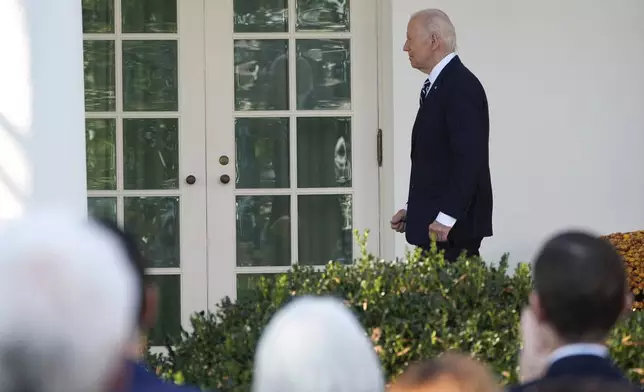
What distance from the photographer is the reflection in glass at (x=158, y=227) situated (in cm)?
720

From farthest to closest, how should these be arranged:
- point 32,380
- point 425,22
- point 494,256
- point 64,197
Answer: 1. point 494,256
2. point 425,22
3. point 64,197
4. point 32,380

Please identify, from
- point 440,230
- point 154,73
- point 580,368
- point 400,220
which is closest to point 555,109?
point 400,220

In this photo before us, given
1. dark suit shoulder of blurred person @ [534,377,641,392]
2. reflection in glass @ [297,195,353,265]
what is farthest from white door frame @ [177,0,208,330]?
dark suit shoulder of blurred person @ [534,377,641,392]

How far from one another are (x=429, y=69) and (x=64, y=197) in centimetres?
192

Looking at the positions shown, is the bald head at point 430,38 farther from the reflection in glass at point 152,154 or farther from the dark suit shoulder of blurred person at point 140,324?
the dark suit shoulder of blurred person at point 140,324

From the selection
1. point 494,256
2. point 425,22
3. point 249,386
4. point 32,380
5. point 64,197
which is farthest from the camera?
point 494,256

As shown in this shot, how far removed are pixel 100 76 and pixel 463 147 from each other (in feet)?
9.27

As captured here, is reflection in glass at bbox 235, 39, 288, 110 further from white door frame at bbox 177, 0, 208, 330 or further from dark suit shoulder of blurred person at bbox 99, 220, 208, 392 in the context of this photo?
dark suit shoulder of blurred person at bbox 99, 220, 208, 392

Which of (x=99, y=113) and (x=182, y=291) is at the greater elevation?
(x=99, y=113)

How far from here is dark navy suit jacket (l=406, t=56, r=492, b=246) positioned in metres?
5.29

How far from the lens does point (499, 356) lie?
387 centimetres

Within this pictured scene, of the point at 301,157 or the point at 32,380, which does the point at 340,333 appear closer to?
the point at 32,380

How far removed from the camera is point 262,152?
7.23 m

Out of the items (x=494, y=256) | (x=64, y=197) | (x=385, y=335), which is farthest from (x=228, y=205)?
(x=385, y=335)
